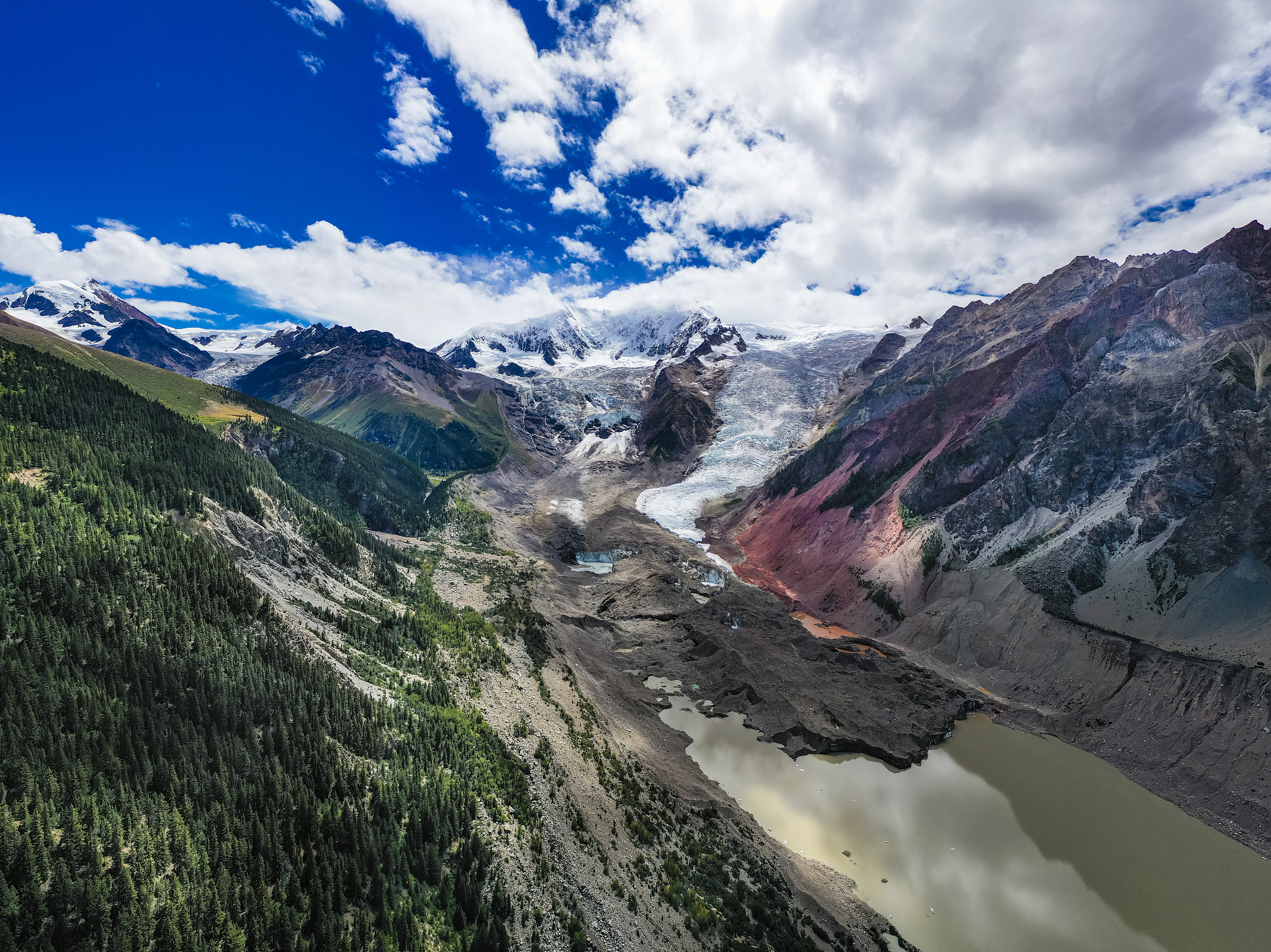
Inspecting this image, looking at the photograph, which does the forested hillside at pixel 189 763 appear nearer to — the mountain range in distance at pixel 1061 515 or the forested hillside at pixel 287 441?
the mountain range in distance at pixel 1061 515

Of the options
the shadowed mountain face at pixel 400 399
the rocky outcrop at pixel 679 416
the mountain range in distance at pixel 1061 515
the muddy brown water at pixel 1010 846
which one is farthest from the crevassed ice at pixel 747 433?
the shadowed mountain face at pixel 400 399

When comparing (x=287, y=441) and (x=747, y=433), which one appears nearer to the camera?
(x=287, y=441)

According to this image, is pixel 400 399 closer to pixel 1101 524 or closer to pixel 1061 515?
pixel 1061 515

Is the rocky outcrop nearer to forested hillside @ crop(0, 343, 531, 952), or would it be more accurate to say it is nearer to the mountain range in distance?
the mountain range in distance

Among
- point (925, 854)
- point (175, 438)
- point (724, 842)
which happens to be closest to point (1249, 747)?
point (925, 854)

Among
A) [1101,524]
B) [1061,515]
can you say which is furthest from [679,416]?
[1101,524]
